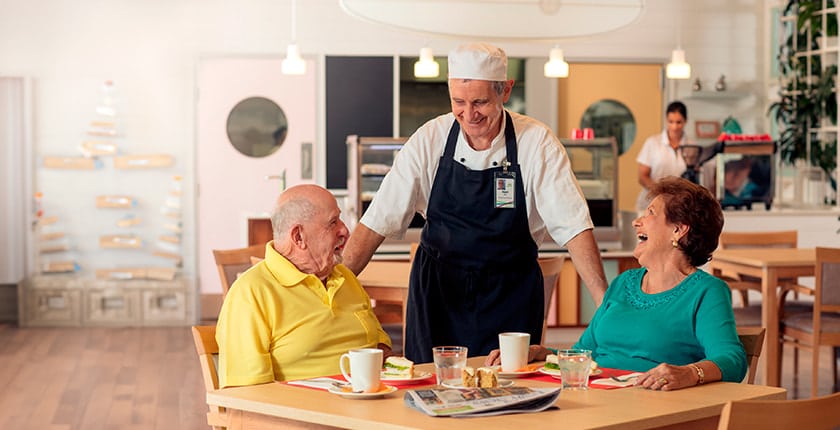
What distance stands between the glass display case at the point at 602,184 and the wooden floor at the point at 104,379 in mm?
687

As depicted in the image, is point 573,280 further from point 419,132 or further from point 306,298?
point 306,298

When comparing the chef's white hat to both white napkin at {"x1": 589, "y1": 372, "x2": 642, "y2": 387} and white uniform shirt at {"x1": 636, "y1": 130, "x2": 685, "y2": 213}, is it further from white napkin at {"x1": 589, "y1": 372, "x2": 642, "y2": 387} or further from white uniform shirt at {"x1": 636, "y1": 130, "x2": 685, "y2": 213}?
white uniform shirt at {"x1": 636, "y1": 130, "x2": 685, "y2": 213}

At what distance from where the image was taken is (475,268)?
3.20m

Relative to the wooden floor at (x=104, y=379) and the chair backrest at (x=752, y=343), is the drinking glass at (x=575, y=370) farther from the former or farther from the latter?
the wooden floor at (x=104, y=379)

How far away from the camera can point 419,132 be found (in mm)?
3275

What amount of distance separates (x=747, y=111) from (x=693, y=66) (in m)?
0.63

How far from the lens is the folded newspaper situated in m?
2.06

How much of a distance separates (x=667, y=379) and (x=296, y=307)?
0.86m

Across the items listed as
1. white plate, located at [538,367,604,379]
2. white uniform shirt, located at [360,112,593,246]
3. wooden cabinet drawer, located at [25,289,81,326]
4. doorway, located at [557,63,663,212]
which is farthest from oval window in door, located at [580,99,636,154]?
white plate, located at [538,367,604,379]

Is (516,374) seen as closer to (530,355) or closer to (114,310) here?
(530,355)

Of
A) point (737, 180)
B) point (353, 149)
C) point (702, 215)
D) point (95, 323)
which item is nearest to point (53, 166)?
point (95, 323)

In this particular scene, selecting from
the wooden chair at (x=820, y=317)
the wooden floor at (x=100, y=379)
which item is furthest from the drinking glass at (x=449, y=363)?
the wooden chair at (x=820, y=317)

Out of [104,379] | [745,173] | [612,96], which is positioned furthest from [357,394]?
[612,96]

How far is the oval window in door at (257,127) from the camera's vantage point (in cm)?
915
